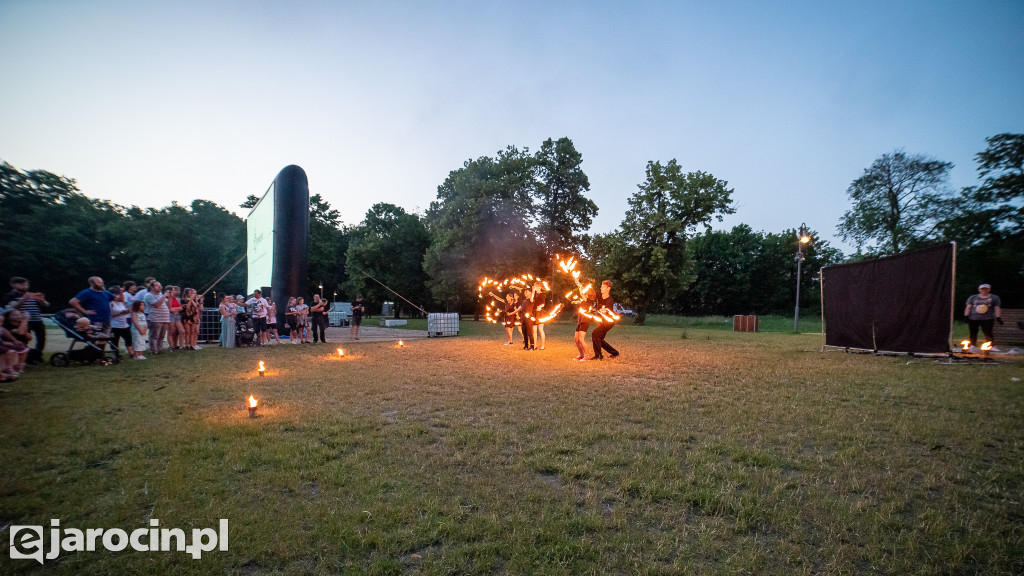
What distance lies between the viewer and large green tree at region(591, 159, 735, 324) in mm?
35812

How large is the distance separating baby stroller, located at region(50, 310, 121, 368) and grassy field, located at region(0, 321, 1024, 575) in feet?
10.7

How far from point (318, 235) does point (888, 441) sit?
58.1 m

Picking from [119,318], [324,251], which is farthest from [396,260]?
[119,318]

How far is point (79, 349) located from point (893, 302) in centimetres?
2357

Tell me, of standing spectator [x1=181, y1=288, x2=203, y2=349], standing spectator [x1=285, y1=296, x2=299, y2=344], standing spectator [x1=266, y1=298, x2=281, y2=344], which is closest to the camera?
standing spectator [x1=181, y1=288, x2=203, y2=349]

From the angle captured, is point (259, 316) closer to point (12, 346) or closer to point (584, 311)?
point (12, 346)

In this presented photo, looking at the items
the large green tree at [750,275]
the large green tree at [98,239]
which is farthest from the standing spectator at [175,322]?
the large green tree at [750,275]

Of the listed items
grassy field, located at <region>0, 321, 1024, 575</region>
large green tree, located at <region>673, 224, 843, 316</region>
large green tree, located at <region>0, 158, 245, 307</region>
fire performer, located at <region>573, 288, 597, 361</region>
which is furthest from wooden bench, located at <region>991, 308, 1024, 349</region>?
large green tree, located at <region>0, 158, 245, 307</region>

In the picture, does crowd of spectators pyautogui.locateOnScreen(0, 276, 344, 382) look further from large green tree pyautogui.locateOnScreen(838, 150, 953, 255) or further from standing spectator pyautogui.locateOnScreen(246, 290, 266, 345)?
large green tree pyautogui.locateOnScreen(838, 150, 953, 255)

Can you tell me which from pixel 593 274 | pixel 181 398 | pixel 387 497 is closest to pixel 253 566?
pixel 387 497

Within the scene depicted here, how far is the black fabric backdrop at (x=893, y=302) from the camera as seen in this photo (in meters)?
11.7

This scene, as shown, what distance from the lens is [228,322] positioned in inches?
632

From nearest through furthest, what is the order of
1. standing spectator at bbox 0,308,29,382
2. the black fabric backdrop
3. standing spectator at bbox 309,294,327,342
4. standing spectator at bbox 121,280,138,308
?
standing spectator at bbox 0,308,29,382
the black fabric backdrop
standing spectator at bbox 121,280,138,308
standing spectator at bbox 309,294,327,342

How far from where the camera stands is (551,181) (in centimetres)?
3916
